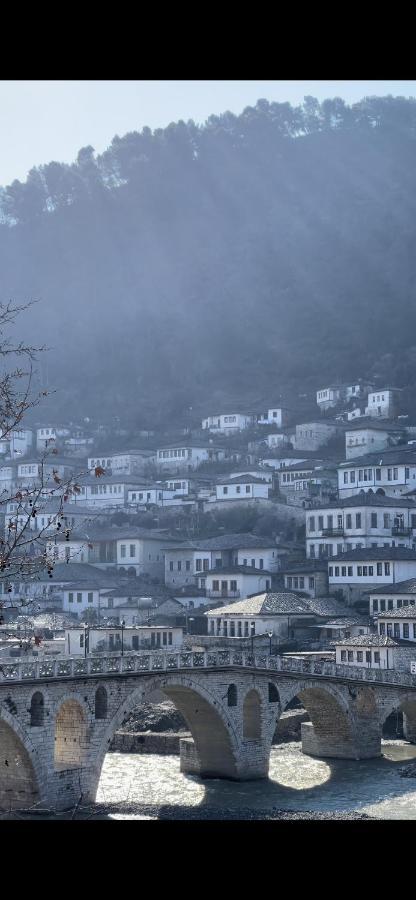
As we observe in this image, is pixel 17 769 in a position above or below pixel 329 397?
below

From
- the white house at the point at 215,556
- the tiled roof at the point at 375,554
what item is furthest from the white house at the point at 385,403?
the tiled roof at the point at 375,554

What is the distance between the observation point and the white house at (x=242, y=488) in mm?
96125

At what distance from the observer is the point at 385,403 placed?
113250mm

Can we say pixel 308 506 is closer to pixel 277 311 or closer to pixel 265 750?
pixel 265 750

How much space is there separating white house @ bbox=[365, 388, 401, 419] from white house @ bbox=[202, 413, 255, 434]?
14867mm

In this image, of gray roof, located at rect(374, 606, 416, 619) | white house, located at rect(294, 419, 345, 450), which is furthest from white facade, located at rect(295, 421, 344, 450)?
gray roof, located at rect(374, 606, 416, 619)

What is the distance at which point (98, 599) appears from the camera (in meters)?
82.1

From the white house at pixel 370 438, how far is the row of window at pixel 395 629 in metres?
36.3

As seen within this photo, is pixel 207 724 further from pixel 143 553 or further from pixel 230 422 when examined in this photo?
pixel 230 422

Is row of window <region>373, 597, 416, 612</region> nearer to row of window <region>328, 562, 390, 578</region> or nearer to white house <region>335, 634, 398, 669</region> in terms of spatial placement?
row of window <region>328, 562, 390, 578</region>

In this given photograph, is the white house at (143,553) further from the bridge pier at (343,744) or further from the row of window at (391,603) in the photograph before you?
the bridge pier at (343,744)

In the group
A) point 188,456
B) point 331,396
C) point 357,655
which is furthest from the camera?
point 331,396

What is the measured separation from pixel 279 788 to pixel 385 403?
2696 inches

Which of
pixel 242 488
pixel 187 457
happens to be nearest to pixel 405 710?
pixel 242 488
